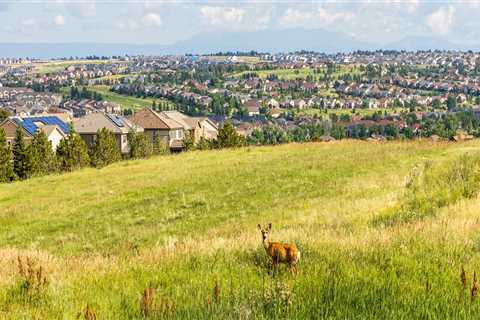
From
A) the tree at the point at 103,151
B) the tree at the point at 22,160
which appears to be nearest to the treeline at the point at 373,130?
the tree at the point at 103,151

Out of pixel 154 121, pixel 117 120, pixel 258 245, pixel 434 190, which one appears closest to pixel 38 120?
pixel 117 120

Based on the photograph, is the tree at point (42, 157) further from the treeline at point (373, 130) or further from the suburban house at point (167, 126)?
the treeline at point (373, 130)

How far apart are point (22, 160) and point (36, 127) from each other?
25.4m

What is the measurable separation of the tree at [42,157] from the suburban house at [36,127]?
1550cm

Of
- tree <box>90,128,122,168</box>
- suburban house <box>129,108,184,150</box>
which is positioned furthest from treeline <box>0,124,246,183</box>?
suburban house <box>129,108,184,150</box>

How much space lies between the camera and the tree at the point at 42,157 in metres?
56.5

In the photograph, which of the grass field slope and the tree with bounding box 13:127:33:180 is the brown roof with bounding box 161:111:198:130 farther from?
the grass field slope

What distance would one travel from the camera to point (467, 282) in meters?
5.61

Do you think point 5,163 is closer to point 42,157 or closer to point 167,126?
point 42,157

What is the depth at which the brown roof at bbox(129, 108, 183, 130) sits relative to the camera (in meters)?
82.5

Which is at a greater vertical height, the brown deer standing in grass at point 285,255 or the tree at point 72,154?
the brown deer standing in grass at point 285,255

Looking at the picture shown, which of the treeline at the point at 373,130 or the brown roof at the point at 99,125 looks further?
the treeline at the point at 373,130

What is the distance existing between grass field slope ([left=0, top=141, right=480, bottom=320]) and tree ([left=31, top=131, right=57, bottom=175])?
30.6 meters

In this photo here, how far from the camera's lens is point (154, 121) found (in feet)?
273
